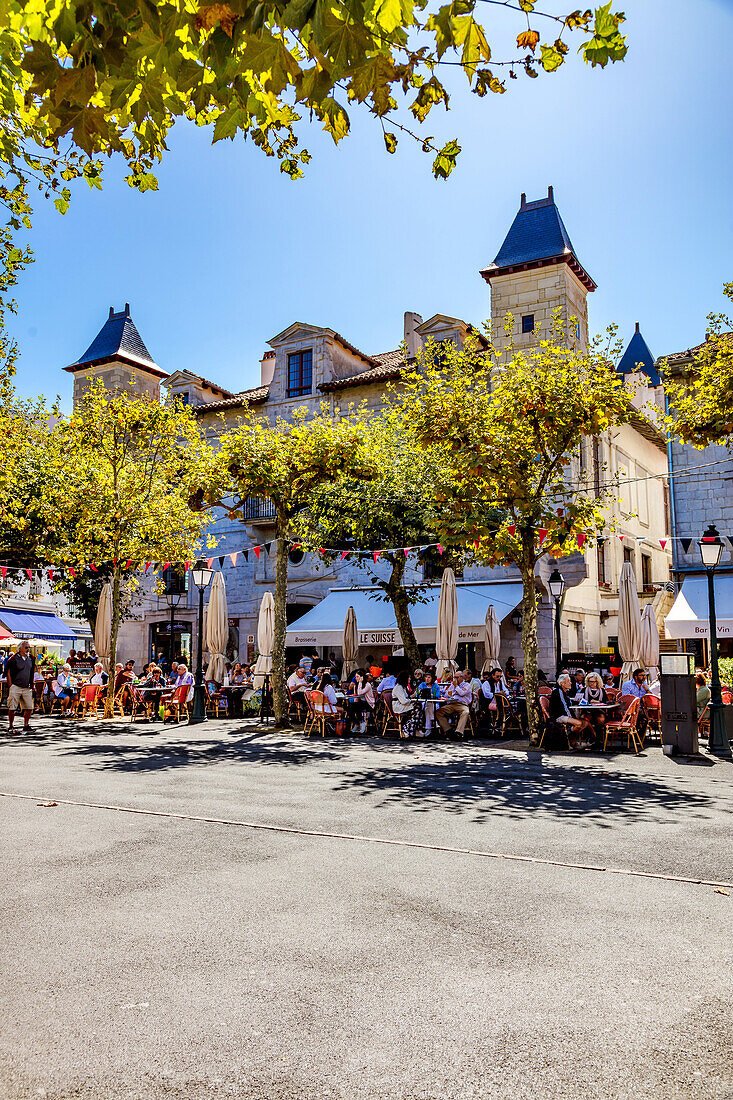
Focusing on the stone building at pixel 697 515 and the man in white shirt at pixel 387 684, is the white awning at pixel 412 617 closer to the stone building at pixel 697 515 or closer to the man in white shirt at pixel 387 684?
the stone building at pixel 697 515

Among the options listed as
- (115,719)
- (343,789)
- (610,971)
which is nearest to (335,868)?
(610,971)

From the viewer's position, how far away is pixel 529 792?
9492 mm

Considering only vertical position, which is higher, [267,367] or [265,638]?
[267,367]

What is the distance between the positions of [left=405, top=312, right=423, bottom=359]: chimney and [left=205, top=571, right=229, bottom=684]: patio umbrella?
11407 mm

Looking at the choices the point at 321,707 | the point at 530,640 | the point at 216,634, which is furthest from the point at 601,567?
the point at 321,707

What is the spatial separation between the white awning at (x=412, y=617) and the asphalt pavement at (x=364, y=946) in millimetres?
14210

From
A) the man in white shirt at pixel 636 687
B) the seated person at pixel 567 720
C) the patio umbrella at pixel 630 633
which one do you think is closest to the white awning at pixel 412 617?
the patio umbrella at pixel 630 633

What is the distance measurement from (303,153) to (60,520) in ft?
59.0

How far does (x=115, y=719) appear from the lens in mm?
20484

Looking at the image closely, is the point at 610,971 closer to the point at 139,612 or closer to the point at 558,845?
the point at 558,845

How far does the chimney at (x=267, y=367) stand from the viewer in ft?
108

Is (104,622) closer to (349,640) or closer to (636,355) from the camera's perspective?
(349,640)

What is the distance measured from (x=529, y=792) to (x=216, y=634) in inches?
539

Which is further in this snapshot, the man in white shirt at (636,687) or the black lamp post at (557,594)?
the black lamp post at (557,594)
